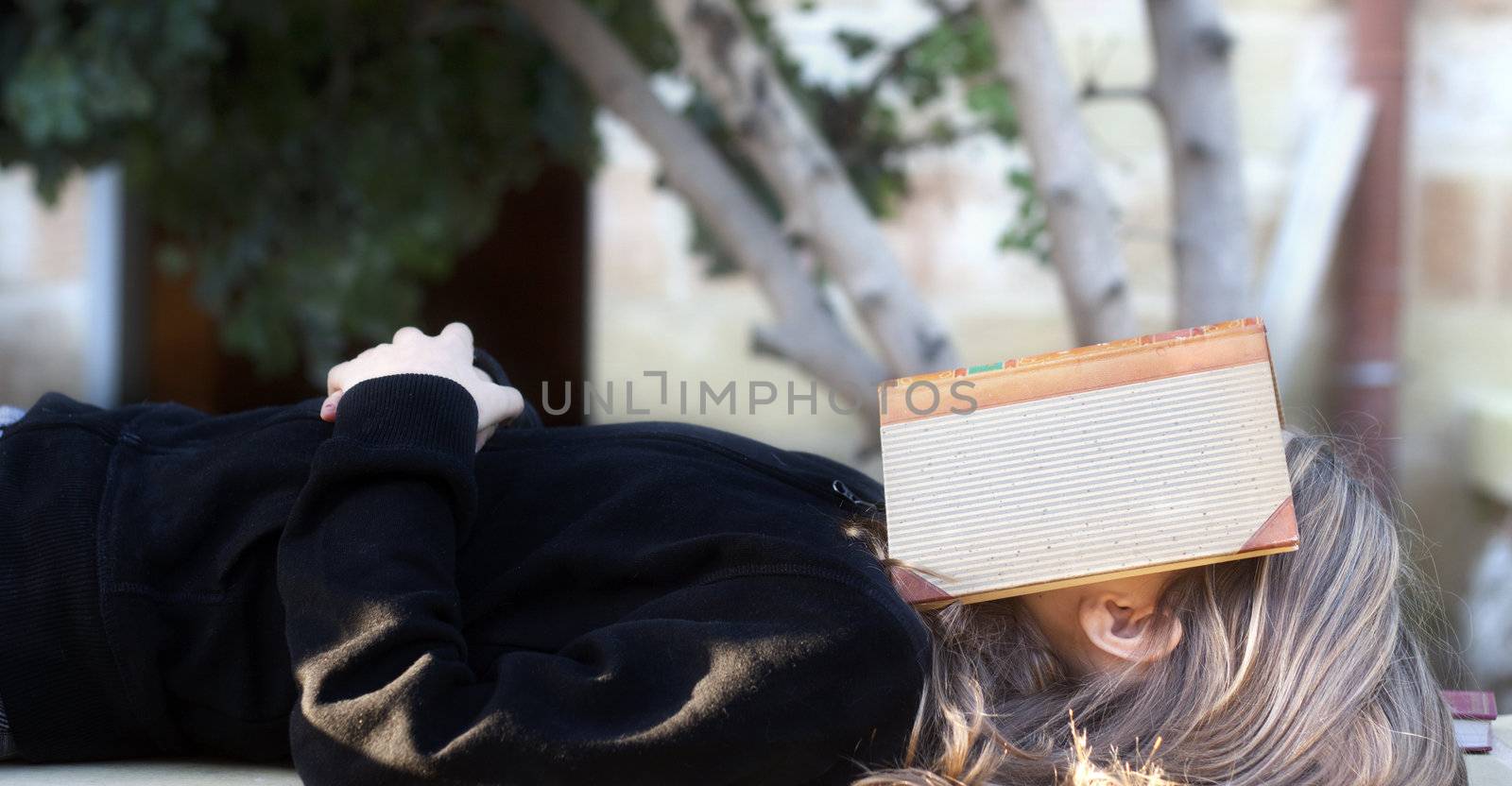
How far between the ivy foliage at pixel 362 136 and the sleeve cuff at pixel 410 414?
1085 mm

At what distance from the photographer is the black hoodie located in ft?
3.34

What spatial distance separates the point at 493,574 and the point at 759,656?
283mm

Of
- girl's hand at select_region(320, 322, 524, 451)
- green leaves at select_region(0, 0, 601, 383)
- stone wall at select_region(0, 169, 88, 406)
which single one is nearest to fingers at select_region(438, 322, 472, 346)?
girl's hand at select_region(320, 322, 524, 451)

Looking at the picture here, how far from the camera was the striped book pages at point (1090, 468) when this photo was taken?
104 cm

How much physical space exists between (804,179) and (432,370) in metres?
0.83

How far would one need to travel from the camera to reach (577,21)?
2.06 metres

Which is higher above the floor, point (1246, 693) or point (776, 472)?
point (776, 472)

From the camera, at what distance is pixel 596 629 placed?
1.10 m

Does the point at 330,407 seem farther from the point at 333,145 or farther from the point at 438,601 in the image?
the point at 333,145

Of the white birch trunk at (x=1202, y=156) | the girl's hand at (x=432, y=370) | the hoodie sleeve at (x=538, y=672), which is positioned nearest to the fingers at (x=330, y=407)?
the girl's hand at (x=432, y=370)

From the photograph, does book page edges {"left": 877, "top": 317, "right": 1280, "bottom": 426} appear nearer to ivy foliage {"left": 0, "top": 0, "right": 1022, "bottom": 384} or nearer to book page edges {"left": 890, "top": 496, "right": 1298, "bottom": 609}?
book page edges {"left": 890, "top": 496, "right": 1298, "bottom": 609}

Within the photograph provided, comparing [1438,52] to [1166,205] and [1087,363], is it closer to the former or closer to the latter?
[1166,205]

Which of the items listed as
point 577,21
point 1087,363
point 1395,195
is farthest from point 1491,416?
point 1087,363

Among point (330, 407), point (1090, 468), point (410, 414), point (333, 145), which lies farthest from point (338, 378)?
point (333, 145)
